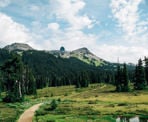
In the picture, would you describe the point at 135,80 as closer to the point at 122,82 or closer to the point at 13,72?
the point at 122,82

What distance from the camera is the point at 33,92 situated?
133625 mm

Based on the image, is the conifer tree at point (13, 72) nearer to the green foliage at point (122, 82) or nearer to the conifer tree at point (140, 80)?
the green foliage at point (122, 82)

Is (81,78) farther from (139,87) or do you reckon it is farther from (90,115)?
(90,115)

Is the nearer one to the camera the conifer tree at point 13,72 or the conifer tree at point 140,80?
the conifer tree at point 13,72

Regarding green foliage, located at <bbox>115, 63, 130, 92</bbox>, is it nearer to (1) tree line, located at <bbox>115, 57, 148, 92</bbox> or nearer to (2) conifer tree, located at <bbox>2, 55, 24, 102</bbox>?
(1) tree line, located at <bbox>115, 57, 148, 92</bbox>

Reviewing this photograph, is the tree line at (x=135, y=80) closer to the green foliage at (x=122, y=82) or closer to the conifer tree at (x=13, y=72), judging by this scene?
the green foliage at (x=122, y=82)

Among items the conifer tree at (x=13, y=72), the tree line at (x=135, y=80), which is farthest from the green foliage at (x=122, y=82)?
the conifer tree at (x=13, y=72)

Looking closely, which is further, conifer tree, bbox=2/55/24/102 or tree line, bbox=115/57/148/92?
tree line, bbox=115/57/148/92

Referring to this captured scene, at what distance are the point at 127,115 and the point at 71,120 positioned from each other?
12.4 meters

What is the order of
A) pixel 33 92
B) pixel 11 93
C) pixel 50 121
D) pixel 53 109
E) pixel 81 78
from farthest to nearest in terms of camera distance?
pixel 81 78 → pixel 33 92 → pixel 11 93 → pixel 53 109 → pixel 50 121

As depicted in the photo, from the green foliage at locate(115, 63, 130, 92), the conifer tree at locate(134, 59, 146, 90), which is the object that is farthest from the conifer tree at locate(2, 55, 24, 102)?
the conifer tree at locate(134, 59, 146, 90)

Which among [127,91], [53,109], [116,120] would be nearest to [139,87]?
[127,91]

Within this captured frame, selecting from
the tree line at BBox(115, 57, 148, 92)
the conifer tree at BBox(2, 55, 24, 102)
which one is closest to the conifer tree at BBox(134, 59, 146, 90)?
the tree line at BBox(115, 57, 148, 92)

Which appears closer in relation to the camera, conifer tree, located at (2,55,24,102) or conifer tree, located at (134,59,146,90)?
conifer tree, located at (2,55,24,102)
